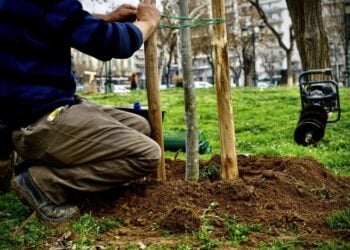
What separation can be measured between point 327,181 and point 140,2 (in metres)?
2.15

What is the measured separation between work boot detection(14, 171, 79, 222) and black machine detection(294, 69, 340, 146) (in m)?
5.26

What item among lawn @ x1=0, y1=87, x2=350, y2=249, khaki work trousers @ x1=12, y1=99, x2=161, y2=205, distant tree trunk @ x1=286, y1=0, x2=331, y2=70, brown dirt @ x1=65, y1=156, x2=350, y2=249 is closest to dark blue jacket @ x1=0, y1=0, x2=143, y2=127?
khaki work trousers @ x1=12, y1=99, x2=161, y2=205

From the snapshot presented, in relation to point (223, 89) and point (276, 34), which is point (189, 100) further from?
point (276, 34)

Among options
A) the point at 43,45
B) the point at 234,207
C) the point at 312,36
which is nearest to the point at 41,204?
the point at 43,45

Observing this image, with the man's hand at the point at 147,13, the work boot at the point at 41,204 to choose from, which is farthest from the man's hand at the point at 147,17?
the work boot at the point at 41,204

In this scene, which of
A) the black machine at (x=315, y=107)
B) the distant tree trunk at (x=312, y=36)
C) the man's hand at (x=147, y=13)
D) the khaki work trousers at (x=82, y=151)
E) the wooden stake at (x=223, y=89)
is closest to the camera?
the khaki work trousers at (x=82, y=151)

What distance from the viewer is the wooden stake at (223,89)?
165 inches

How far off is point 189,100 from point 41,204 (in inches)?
55.6

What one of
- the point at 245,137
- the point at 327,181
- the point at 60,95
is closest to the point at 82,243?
the point at 60,95

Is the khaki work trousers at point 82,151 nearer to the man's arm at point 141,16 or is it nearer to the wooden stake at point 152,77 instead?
the wooden stake at point 152,77

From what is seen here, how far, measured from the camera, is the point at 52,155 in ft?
12.7

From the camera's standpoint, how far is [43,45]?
144 inches

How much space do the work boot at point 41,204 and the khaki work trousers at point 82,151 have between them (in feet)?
0.14

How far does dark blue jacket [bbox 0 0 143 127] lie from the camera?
11.7 feet
